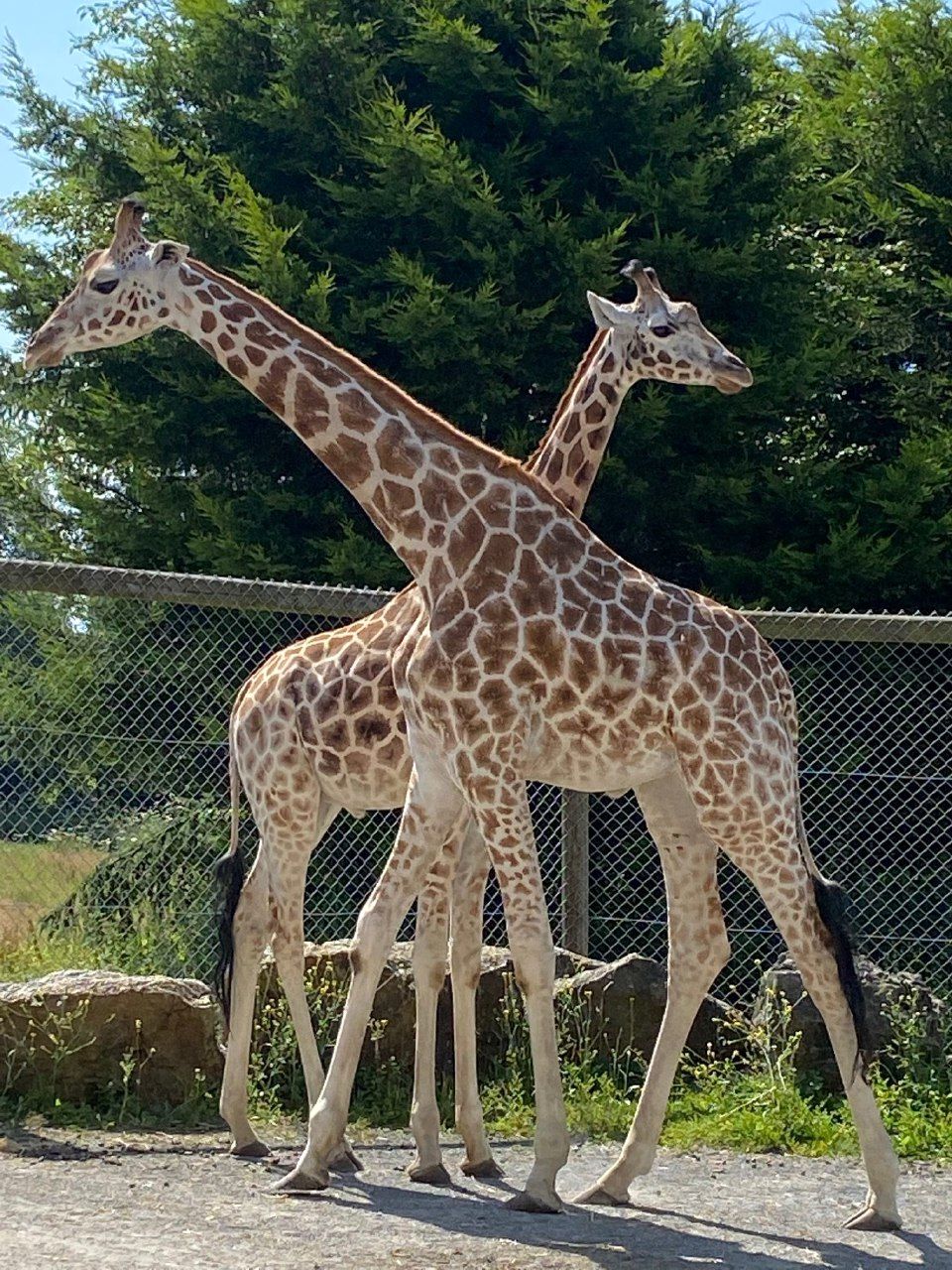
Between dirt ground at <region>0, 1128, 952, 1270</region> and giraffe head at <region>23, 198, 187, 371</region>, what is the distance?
2.99 meters

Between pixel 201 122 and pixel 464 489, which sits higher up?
pixel 201 122

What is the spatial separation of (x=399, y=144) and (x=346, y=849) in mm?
4363

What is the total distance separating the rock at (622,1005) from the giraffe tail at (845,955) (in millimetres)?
2051

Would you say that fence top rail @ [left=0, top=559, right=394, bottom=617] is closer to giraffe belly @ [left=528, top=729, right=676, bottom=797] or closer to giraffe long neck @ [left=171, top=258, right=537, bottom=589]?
giraffe long neck @ [left=171, top=258, right=537, bottom=589]

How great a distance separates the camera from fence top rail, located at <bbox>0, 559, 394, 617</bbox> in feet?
23.1

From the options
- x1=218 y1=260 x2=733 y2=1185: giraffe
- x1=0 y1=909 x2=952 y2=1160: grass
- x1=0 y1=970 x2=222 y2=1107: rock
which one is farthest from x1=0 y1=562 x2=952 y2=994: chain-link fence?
x1=218 y1=260 x2=733 y2=1185: giraffe

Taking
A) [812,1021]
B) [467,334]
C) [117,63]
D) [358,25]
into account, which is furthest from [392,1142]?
[117,63]

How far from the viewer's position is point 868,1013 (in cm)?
726

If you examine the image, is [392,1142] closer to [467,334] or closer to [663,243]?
[467,334]

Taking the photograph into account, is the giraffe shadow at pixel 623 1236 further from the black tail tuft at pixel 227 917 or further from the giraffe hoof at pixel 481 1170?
the black tail tuft at pixel 227 917

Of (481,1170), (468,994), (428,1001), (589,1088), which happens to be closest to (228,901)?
(428,1001)

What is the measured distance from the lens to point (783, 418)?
36.1 ft

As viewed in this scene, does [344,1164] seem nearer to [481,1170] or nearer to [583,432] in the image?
[481,1170]

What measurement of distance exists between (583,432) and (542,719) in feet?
5.35
